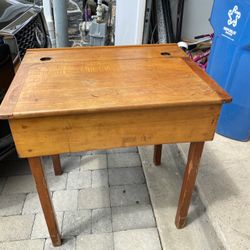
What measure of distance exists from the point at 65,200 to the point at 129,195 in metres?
0.41

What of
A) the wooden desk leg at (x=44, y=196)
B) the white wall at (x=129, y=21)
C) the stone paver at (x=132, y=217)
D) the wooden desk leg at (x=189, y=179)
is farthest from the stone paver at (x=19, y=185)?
the white wall at (x=129, y=21)

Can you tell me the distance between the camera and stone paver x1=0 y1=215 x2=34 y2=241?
4.50 feet

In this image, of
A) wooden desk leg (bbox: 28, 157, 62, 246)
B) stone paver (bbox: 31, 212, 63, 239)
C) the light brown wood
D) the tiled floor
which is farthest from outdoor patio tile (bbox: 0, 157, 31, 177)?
the light brown wood

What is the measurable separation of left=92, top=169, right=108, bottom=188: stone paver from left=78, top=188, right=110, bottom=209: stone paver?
4cm

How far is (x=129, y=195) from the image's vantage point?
162 cm

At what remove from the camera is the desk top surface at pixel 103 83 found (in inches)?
34.8

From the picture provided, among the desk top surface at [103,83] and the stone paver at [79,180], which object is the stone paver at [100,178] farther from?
the desk top surface at [103,83]

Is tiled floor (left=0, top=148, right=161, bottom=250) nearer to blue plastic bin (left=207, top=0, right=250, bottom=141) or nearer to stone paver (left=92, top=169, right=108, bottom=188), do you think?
stone paver (left=92, top=169, right=108, bottom=188)

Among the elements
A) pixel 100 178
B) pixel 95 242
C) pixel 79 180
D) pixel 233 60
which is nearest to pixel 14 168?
pixel 79 180

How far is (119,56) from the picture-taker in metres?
1.32

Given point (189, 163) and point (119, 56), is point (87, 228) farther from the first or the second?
point (119, 56)

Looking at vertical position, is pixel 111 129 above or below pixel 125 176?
above

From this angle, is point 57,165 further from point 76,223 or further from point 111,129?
point 111,129

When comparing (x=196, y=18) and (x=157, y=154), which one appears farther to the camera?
(x=196, y=18)
